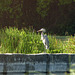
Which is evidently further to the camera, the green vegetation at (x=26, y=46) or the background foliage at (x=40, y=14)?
the background foliage at (x=40, y=14)

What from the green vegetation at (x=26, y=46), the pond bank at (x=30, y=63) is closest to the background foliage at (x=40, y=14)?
the green vegetation at (x=26, y=46)

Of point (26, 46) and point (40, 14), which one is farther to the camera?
point (40, 14)

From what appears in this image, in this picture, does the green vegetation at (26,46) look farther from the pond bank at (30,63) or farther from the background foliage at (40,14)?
the background foliage at (40,14)

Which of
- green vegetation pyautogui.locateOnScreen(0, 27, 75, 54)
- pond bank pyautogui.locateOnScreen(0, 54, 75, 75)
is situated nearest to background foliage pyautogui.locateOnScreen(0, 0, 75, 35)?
green vegetation pyautogui.locateOnScreen(0, 27, 75, 54)

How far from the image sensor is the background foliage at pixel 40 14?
19234 millimetres

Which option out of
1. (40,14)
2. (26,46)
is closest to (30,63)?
(26,46)

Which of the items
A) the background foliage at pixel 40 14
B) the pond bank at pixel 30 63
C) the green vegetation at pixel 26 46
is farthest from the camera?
the background foliage at pixel 40 14

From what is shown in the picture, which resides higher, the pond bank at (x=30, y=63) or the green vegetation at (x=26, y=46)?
the green vegetation at (x=26, y=46)

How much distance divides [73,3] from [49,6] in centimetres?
230

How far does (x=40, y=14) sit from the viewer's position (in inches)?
783

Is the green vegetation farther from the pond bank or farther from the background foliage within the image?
the background foliage

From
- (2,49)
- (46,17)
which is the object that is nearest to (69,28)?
(46,17)

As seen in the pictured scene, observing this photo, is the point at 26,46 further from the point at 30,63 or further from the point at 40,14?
the point at 40,14

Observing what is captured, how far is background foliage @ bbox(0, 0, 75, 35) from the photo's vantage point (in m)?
19.2
